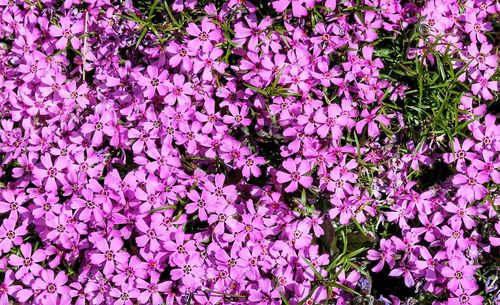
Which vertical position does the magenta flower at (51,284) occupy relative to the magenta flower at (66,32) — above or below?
below

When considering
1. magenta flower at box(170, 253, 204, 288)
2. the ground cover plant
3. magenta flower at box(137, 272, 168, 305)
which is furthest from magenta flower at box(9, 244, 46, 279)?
magenta flower at box(170, 253, 204, 288)

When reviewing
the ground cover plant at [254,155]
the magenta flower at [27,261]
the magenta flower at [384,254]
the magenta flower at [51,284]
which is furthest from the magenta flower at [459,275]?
the magenta flower at [27,261]

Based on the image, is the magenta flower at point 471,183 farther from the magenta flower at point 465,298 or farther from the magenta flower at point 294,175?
the magenta flower at point 294,175

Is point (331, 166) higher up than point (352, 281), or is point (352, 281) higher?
point (331, 166)

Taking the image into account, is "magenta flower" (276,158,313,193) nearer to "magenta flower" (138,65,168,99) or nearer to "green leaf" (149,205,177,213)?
"green leaf" (149,205,177,213)

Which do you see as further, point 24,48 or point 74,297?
point 24,48

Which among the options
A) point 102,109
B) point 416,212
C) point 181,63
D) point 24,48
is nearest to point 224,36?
point 181,63

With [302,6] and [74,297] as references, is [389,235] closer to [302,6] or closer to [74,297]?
[302,6]
